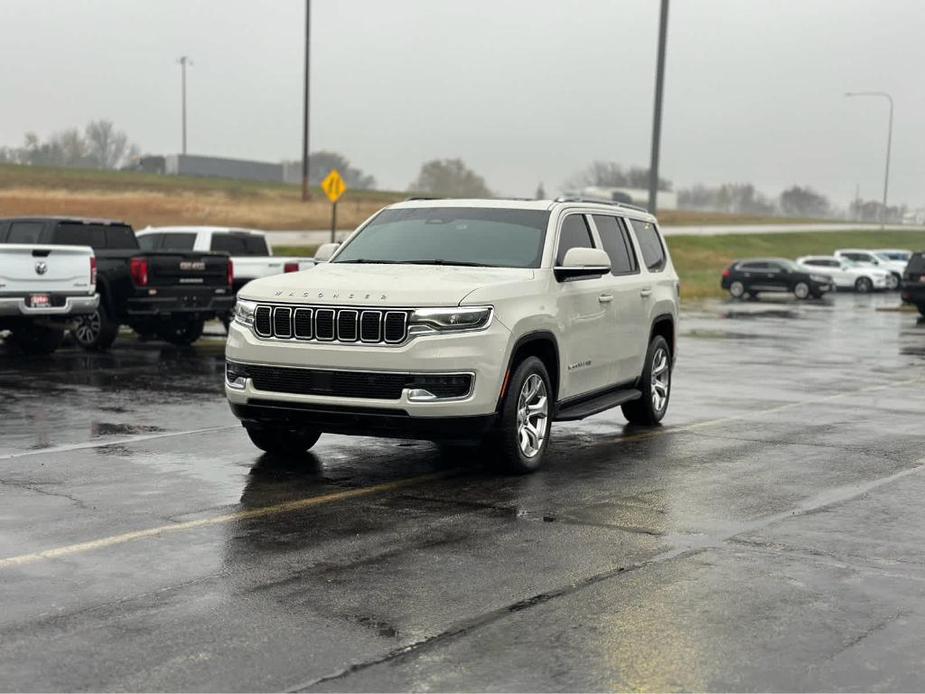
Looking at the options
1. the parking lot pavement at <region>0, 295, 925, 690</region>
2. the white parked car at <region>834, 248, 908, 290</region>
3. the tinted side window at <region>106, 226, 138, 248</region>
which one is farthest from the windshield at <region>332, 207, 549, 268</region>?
the white parked car at <region>834, 248, 908, 290</region>

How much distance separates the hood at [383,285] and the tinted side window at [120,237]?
1113cm

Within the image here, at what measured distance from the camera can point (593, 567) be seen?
6695 mm

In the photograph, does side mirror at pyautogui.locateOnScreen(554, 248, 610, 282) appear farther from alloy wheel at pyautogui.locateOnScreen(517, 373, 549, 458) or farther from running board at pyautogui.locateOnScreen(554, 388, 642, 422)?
running board at pyautogui.locateOnScreen(554, 388, 642, 422)

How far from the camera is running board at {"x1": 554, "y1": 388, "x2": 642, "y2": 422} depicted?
33.3ft

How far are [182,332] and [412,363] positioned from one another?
Result: 13.3 meters

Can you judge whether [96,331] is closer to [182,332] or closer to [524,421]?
[182,332]

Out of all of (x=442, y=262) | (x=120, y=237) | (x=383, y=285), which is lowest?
(x=120, y=237)

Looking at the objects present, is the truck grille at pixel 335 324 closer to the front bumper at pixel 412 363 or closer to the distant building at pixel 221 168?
the front bumper at pixel 412 363

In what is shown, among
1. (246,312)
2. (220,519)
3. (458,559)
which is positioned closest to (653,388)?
(246,312)

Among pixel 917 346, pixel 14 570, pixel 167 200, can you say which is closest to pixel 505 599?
pixel 14 570

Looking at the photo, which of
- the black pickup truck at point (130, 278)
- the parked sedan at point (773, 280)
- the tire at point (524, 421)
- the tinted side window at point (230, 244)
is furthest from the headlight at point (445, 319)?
the parked sedan at point (773, 280)

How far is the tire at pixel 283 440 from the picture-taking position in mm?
9930

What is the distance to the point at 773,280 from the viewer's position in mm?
48094

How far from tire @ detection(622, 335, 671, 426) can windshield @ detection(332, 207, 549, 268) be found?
2249 mm
